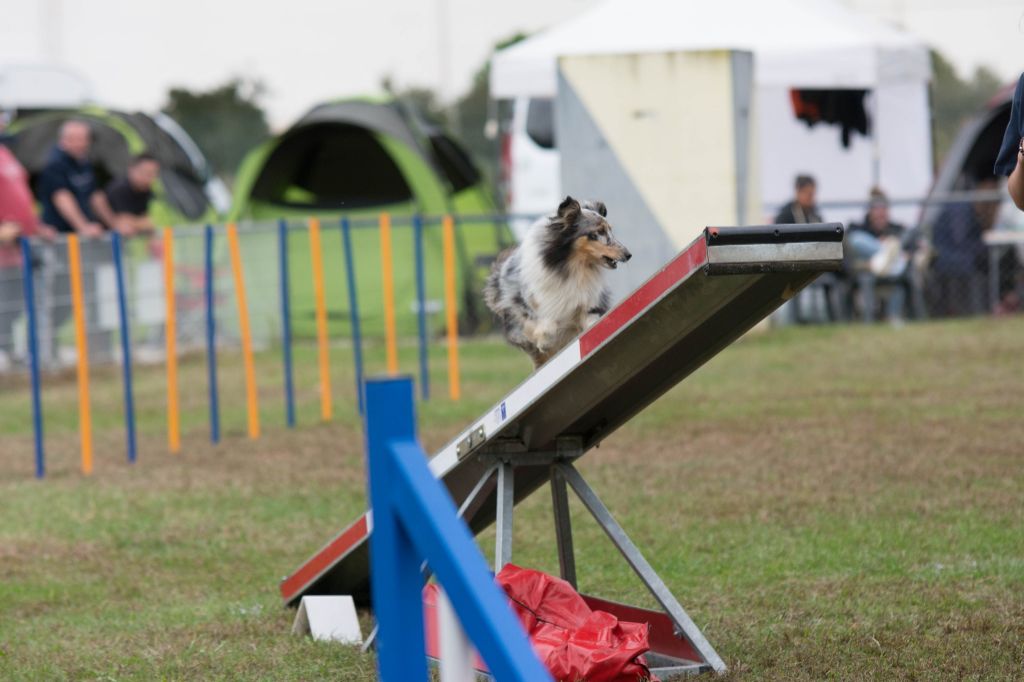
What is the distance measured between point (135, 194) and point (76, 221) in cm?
116

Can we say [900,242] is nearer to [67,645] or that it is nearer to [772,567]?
[772,567]

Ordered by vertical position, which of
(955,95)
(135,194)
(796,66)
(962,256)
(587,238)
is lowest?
(962,256)

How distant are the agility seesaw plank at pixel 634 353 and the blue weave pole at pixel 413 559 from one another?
1251 millimetres

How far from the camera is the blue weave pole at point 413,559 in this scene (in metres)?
2.25

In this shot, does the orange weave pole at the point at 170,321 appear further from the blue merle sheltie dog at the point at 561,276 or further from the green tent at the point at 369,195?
the green tent at the point at 369,195

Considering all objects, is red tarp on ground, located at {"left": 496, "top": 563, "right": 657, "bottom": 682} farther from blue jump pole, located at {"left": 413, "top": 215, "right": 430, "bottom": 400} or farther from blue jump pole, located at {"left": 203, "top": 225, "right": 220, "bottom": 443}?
blue jump pole, located at {"left": 413, "top": 215, "right": 430, "bottom": 400}

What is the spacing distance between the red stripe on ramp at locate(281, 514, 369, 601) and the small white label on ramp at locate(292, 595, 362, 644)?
0.32ft

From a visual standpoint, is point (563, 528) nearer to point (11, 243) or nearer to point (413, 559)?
point (413, 559)

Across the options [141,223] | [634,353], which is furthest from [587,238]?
[141,223]

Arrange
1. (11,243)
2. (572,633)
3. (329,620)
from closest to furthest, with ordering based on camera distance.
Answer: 1. (572,633)
2. (329,620)
3. (11,243)

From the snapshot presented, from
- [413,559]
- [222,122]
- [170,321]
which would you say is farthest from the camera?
[222,122]

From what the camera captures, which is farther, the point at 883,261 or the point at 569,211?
the point at 883,261

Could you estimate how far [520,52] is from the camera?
15.8m

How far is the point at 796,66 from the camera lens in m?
15.2
